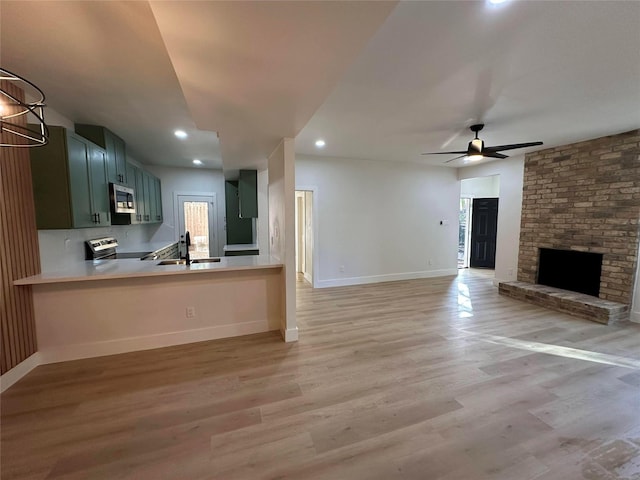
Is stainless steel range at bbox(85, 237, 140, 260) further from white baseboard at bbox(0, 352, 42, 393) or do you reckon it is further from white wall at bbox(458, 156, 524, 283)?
white wall at bbox(458, 156, 524, 283)

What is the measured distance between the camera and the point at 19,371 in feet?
7.93

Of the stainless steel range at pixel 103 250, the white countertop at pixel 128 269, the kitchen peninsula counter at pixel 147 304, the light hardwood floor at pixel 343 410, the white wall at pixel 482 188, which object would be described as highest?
the white wall at pixel 482 188

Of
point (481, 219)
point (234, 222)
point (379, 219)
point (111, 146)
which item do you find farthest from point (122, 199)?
point (481, 219)

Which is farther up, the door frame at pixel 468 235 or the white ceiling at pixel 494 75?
the white ceiling at pixel 494 75

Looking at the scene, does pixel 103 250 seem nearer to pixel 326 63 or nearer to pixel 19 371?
pixel 19 371

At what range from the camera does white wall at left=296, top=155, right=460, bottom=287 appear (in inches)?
214

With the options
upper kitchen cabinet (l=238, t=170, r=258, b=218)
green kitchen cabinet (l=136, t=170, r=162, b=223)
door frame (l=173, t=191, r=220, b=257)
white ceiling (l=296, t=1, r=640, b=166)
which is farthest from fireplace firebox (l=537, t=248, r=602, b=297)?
green kitchen cabinet (l=136, t=170, r=162, b=223)

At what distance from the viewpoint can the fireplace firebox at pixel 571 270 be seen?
13.8 feet

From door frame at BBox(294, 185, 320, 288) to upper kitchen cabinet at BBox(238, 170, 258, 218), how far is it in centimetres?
84

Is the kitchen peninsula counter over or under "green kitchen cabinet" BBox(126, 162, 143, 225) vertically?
under

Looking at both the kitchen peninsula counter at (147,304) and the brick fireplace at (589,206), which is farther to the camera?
the brick fireplace at (589,206)

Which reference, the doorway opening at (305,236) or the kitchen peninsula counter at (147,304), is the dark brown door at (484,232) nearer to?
the doorway opening at (305,236)

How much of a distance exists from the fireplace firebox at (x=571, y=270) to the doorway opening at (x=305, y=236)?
4.37 metres

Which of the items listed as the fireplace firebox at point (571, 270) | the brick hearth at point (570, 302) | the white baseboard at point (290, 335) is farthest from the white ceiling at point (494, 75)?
the white baseboard at point (290, 335)
